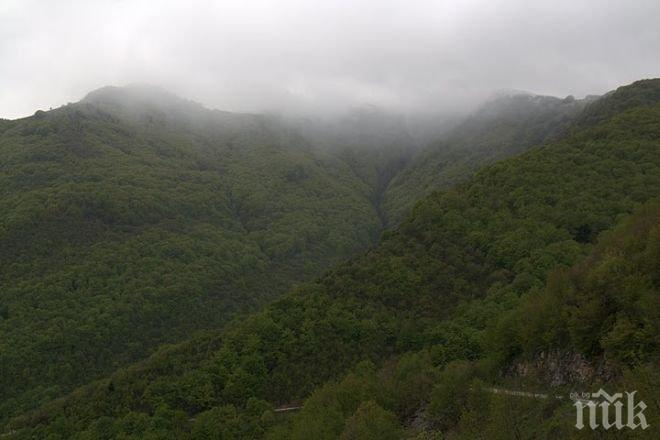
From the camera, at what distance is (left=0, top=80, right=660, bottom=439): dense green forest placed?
3888 cm

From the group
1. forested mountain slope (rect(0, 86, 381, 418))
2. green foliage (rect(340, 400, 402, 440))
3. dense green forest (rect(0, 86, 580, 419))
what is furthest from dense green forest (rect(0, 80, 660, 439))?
dense green forest (rect(0, 86, 580, 419))

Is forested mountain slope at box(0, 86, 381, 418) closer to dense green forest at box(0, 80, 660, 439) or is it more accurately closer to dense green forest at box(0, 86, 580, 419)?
dense green forest at box(0, 86, 580, 419)

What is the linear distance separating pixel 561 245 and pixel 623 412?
5398 cm

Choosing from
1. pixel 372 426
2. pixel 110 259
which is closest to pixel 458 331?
pixel 372 426

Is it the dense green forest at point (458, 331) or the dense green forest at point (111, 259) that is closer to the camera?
the dense green forest at point (458, 331)

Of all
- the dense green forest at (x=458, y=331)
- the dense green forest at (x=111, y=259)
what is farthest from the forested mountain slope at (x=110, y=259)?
the dense green forest at (x=458, y=331)

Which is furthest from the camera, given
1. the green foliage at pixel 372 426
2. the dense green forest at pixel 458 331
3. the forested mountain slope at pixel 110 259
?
the forested mountain slope at pixel 110 259

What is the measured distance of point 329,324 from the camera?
250ft

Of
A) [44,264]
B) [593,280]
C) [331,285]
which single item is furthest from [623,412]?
[44,264]

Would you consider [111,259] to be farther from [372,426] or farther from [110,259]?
[372,426]

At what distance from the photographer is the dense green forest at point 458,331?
3888 centimetres

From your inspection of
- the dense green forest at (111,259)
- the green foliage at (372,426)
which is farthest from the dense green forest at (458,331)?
the dense green forest at (111,259)

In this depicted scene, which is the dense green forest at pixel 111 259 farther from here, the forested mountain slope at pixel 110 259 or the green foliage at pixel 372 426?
the green foliage at pixel 372 426

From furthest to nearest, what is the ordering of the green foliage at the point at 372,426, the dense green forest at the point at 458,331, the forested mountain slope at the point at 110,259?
the forested mountain slope at the point at 110,259 → the green foliage at the point at 372,426 → the dense green forest at the point at 458,331
